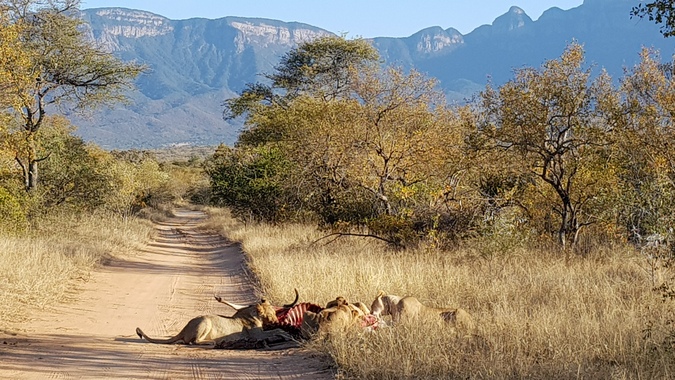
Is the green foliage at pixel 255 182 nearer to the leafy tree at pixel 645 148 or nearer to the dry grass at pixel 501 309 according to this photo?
the dry grass at pixel 501 309

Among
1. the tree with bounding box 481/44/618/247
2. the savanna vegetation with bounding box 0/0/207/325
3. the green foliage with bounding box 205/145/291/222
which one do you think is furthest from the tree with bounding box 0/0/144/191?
the tree with bounding box 481/44/618/247

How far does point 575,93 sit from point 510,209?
2.52 metres

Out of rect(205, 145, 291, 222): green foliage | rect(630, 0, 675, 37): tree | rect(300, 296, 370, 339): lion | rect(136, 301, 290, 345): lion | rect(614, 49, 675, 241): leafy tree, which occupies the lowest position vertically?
rect(205, 145, 291, 222): green foliage

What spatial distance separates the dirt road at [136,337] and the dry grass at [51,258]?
317 millimetres

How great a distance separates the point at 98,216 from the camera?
2575cm

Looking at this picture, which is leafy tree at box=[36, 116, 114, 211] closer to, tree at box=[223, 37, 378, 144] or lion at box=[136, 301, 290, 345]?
tree at box=[223, 37, 378, 144]

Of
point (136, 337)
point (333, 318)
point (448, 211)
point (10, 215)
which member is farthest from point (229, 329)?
point (10, 215)

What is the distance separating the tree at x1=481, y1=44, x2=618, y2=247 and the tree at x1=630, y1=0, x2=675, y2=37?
5858 mm

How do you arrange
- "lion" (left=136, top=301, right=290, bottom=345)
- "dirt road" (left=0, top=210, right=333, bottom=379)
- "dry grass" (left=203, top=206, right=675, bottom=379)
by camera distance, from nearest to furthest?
"dry grass" (left=203, top=206, right=675, bottom=379) < "dirt road" (left=0, top=210, right=333, bottom=379) < "lion" (left=136, top=301, right=290, bottom=345)

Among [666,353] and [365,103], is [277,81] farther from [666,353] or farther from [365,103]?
[666,353]

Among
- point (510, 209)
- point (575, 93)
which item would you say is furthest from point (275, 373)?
point (575, 93)

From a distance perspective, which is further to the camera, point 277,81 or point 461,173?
point 277,81

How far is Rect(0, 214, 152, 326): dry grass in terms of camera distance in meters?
10.3

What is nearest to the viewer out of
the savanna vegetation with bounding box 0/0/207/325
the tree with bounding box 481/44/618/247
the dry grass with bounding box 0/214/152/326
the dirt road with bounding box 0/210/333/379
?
the dirt road with bounding box 0/210/333/379
